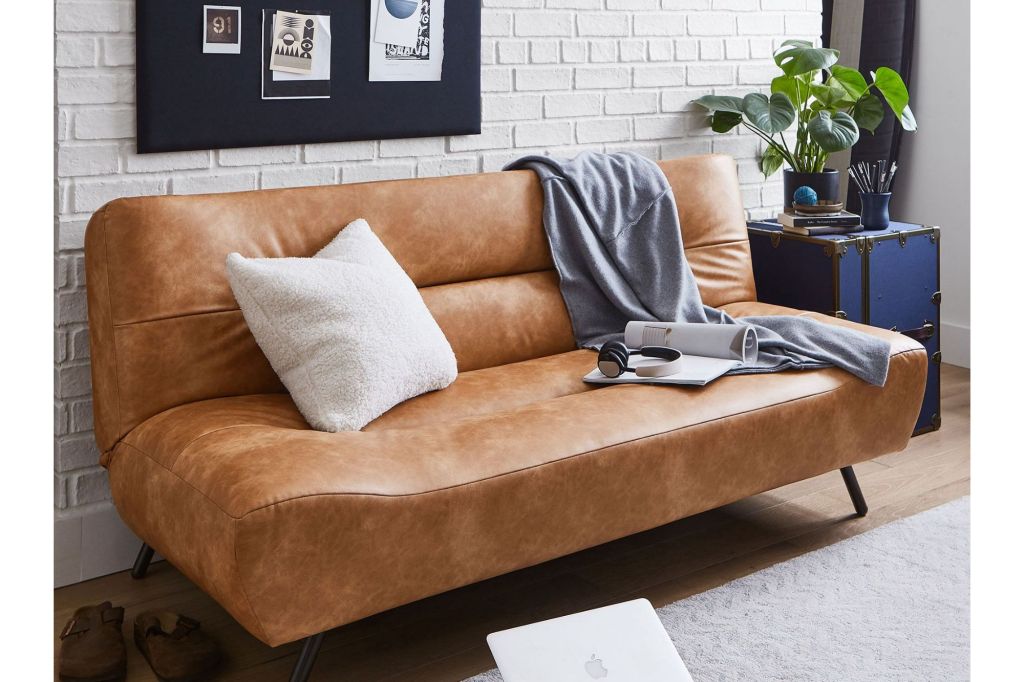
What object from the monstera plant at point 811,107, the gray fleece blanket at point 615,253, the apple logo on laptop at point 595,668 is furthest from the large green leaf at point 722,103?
the apple logo on laptop at point 595,668

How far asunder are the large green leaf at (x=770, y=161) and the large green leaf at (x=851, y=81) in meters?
0.30

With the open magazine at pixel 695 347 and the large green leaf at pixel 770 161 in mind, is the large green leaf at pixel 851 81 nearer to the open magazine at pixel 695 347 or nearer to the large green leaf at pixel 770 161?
the large green leaf at pixel 770 161

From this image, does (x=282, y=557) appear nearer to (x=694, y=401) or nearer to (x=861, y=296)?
(x=694, y=401)

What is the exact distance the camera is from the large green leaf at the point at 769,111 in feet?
11.2

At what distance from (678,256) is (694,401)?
713mm

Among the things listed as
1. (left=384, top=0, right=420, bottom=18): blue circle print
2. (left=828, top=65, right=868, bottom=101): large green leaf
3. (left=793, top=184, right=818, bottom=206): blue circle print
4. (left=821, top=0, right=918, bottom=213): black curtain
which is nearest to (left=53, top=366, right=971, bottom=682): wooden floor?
(left=793, top=184, right=818, bottom=206): blue circle print

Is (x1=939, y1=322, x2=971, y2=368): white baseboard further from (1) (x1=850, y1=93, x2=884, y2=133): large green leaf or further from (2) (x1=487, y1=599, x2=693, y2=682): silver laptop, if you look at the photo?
(2) (x1=487, y1=599, x2=693, y2=682): silver laptop

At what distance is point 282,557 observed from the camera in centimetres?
179

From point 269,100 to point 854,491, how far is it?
1.81m

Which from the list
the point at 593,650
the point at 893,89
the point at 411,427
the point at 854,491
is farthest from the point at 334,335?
the point at 893,89

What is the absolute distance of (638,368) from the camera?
2504 mm

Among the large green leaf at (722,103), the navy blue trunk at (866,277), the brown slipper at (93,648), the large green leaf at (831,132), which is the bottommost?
the brown slipper at (93,648)

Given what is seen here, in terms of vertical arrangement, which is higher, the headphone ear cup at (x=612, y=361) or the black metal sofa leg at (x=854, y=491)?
the headphone ear cup at (x=612, y=361)
